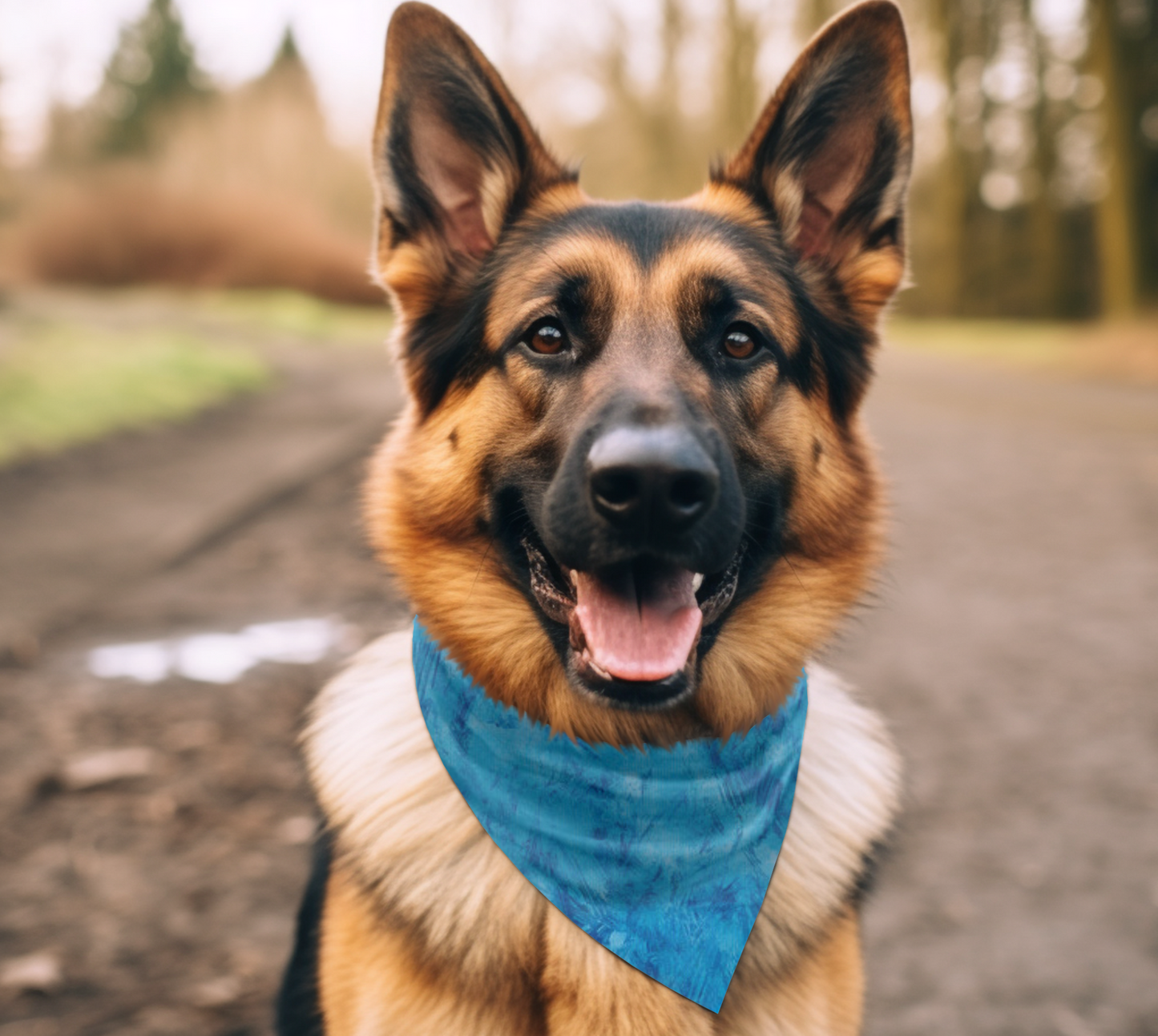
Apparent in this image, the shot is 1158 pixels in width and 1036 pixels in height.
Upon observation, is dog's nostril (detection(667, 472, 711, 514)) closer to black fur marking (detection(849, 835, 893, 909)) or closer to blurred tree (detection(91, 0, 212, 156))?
black fur marking (detection(849, 835, 893, 909))

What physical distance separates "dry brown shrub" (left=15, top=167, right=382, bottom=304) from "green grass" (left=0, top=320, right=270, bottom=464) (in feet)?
21.3

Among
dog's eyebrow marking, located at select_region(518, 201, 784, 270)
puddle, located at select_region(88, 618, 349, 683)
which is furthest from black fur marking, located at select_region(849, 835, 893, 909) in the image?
puddle, located at select_region(88, 618, 349, 683)

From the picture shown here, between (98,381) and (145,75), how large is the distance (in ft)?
115

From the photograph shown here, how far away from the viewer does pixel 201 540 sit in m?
6.73

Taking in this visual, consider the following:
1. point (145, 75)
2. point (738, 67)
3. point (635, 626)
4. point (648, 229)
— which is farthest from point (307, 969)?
point (145, 75)

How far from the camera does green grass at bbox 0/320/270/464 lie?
28.2ft

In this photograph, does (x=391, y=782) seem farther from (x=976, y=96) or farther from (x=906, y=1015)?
(x=976, y=96)

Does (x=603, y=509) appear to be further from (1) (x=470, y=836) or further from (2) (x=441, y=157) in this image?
(2) (x=441, y=157)

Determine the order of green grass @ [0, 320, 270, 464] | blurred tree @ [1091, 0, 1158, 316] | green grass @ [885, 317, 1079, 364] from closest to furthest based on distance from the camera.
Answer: green grass @ [0, 320, 270, 464] < blurred tree @ [1091, 0, 1158, 316] < green grass @ [885, 317, 1079, 364]

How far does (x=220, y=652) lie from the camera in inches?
201

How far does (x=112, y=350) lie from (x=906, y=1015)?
10.5m

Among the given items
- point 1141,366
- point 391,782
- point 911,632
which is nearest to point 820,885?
point 391,782

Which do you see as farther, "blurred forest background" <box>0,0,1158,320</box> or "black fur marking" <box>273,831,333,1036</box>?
"blurred forest background" <box>0,0,1158,320</box>

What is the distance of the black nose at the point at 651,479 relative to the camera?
6.59 ft
